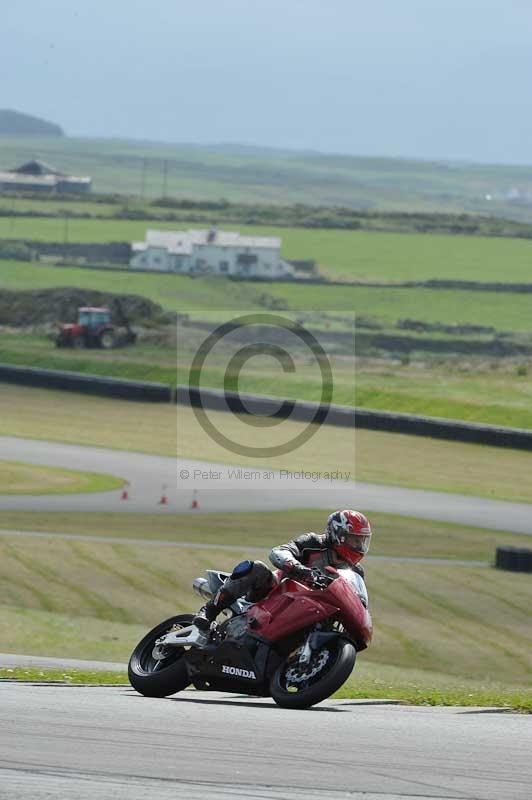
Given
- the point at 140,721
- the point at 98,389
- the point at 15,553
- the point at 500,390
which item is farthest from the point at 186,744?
the point at 500,390

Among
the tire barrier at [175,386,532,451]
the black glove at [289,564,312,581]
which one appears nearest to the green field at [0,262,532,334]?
the tire barrier at [175,386,532,451]

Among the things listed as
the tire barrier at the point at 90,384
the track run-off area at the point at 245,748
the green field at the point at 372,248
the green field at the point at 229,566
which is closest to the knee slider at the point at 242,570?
the track run-off area at the point at 245,748

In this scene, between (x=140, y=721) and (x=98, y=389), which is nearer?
(x=140, y=721)

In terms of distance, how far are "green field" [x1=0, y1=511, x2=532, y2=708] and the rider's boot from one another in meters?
5.38

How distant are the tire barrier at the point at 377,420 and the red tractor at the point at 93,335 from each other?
2349cm

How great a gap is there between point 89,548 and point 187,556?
217 centimetres

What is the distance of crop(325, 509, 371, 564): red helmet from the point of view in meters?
12.7

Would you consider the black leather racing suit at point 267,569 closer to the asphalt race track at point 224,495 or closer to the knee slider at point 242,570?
the knee slider at point 242,570

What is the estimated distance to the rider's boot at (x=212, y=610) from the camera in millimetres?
12945

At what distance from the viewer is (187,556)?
108 feet

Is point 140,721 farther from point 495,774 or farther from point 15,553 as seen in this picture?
point 15,553

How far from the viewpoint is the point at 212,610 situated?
1301cm

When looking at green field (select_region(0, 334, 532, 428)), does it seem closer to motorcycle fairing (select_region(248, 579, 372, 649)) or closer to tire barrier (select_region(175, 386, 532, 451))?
tire barrier (select_region(175, 386, 532, 451))

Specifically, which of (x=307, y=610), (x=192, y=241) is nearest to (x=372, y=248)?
(x=192, y=241)
